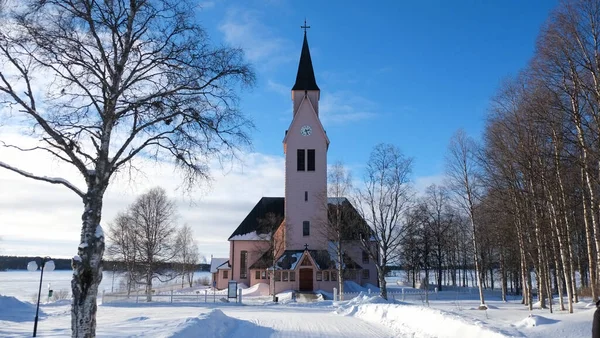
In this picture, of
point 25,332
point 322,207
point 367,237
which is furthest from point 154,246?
point 25,332

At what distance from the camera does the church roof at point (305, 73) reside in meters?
44.9

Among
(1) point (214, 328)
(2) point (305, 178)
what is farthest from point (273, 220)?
(1) point (214, 328)

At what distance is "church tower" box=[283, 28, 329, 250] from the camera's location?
41.8 metres

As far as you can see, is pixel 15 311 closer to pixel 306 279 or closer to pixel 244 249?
pixel 306 279

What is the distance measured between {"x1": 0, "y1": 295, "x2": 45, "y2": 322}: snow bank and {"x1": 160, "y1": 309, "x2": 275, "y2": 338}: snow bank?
442 inches

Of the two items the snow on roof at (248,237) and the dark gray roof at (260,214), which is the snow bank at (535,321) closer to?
the dark gray roof at (260,214)

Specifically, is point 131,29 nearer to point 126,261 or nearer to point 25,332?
point 25,332

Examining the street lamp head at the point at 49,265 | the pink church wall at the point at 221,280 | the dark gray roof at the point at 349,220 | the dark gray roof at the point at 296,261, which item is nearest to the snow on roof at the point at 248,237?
the dark gray roof at the point at 296,261

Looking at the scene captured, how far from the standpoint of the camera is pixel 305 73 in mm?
45844

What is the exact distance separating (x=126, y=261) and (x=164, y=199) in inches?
256

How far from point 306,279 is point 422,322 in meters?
26.7

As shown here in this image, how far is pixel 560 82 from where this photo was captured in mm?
15023

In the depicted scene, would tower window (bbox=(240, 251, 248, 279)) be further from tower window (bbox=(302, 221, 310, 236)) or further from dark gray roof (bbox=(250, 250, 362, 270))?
tower window (bbox=(302, 221, 310, 236))

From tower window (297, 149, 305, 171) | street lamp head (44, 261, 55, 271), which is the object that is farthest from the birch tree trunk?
tower window (297, 149, 305, 171)
